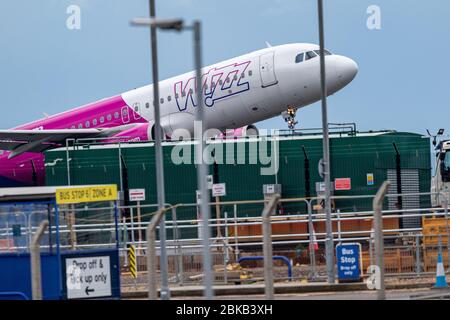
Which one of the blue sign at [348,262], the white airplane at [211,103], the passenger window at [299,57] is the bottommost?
the blue sign at [348,262]

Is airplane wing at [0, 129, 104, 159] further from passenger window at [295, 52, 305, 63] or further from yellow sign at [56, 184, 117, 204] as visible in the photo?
yellow sign at [56, 184, 117, 204]

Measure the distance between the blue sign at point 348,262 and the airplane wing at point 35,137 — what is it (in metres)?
28.6

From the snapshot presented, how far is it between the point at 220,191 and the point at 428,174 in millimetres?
8196

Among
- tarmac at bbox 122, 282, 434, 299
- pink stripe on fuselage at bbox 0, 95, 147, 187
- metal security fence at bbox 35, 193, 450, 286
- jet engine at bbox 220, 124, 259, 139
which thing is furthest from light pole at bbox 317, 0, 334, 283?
pink stripe on fuselage at bbox 0, 95, 147, 187

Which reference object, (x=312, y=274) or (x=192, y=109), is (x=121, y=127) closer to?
(x=192, y=109)

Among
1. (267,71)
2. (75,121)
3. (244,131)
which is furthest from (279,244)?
(75,121)

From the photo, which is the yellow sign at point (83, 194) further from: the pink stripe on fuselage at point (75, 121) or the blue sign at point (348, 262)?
the pink stripe on fuselage at point (75, 121)

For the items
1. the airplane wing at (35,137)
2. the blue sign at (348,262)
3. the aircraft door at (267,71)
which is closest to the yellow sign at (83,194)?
the blue sign at (348,262)

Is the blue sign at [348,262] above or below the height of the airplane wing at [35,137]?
below

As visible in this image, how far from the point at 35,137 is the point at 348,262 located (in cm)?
3005

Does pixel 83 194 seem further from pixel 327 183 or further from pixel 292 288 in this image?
pixel 327 183

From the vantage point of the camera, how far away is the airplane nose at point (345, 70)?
48906 millimetres

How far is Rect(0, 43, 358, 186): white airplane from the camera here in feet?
162

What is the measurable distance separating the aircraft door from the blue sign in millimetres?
21547
